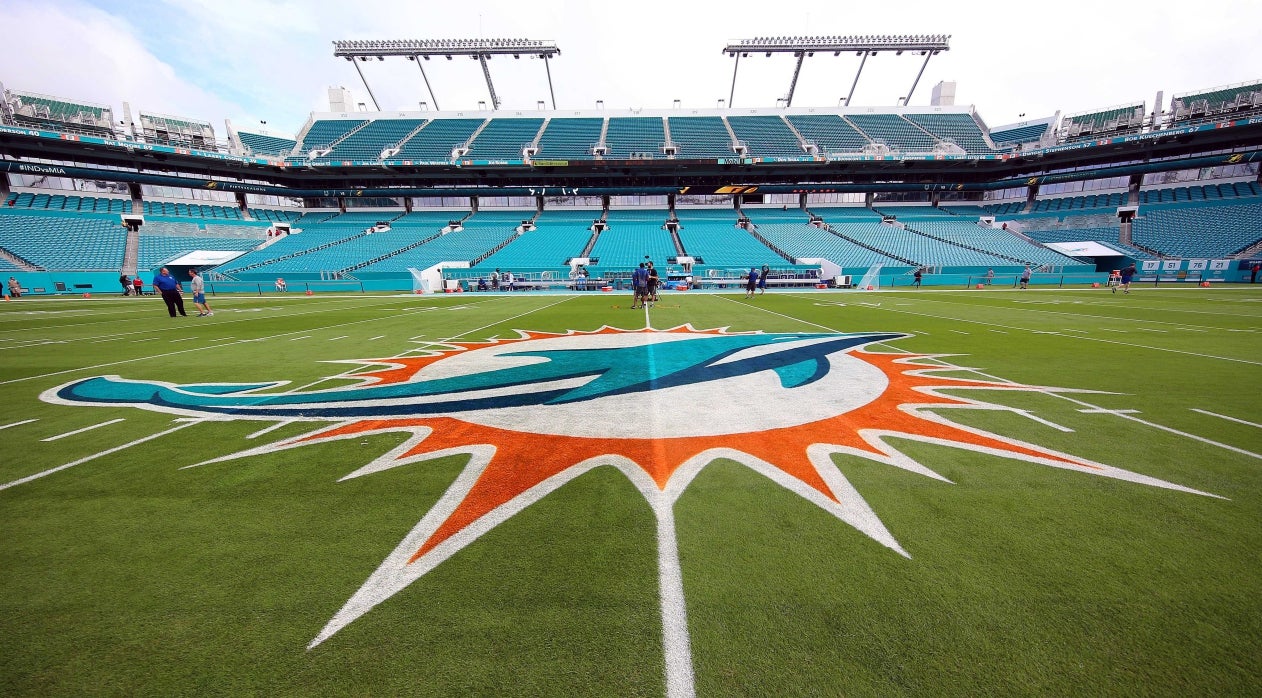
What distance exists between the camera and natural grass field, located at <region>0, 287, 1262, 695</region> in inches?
80.3

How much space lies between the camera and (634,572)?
8.96 ft

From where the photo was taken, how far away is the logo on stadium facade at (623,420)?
329 cm

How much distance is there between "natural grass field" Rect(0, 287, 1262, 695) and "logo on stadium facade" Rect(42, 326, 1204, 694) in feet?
0.49

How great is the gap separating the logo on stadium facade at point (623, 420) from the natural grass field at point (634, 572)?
15 centimetres

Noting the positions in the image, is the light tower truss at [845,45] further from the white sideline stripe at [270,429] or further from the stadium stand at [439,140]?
the white sideline stripe at [270,429]

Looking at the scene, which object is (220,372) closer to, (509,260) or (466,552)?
(466,552)

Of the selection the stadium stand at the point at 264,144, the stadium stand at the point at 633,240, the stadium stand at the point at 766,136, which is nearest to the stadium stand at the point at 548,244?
the stadium stand at the point at 633,240

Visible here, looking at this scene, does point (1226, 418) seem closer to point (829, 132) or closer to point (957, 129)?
point (829, 132)

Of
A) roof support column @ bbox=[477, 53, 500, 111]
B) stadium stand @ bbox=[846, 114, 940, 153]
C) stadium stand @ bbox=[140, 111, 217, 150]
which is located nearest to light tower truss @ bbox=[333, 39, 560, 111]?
roof support column @ bbox=[477, 53, 500, 111]

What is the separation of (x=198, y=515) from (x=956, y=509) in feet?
19.5

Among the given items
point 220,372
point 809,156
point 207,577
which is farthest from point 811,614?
point 809,156

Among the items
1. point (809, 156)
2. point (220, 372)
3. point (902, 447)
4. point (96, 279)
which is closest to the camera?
point (902, 447)

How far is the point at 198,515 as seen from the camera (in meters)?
3.43

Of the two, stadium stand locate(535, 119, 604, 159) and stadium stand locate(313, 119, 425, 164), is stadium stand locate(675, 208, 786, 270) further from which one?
stadium stand locate(313, 119, 425, 164)
